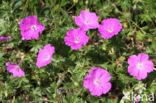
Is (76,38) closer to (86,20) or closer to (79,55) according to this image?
(79,55)

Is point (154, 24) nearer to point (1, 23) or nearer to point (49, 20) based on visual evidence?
point (49, 20)

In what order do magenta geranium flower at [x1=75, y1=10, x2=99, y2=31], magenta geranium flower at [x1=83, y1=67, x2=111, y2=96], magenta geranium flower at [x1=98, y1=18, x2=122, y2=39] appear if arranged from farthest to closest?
magenta geranium flower at [x1=75, y1=10, x2=99, y2=31] → magenta geranium flower at [x1=98, y1=18, x2=122, y2=39] → magenta geranium flower at [x1=83, y1=67, x2=111, y2=96]

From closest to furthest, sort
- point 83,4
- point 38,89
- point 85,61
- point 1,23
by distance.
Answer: point 85,61 < point 38,89 < point 1,23 < point 83,4

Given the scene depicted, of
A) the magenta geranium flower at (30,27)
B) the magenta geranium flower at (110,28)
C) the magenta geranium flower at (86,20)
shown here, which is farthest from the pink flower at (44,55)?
the magenta geranium flower at (110,28)

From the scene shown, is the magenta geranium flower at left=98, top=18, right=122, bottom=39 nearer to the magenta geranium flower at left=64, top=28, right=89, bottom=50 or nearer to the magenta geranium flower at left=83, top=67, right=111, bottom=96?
the magenta geranium flower at left=64, top=28, right=89, bottom=50

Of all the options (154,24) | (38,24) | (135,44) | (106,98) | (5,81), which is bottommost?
(106,98)

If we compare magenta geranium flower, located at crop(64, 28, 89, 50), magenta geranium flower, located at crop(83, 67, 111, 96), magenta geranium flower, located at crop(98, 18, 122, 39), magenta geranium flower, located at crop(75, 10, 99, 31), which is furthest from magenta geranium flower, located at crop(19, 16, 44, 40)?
magenta geranium flower, located at crop(83, 67, 111, 96)

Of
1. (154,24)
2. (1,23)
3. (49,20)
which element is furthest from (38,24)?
(154,24)

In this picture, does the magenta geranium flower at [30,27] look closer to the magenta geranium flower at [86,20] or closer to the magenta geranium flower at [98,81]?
the magenta geranium flower at [86,20]
